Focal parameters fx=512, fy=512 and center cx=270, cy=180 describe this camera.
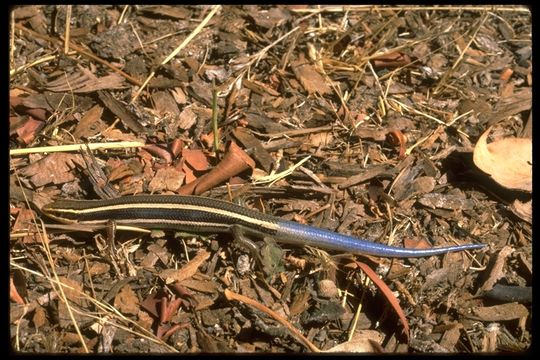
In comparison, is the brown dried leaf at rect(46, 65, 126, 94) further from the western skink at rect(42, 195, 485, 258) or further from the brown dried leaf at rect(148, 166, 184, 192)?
the western skink at rect(42, 195, 485, 258)

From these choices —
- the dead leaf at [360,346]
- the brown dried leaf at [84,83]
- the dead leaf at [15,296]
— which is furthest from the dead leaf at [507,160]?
the dead leaf at [15,296]

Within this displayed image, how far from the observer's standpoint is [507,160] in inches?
150

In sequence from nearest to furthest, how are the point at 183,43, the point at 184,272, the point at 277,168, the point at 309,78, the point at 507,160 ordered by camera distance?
the point at 184,272
the point at 507,160
the point at 277,168
the point at 309,78
the point at 183,43

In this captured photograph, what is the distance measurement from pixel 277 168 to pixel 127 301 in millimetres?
1435

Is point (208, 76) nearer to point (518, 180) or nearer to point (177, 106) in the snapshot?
point (177, 106)

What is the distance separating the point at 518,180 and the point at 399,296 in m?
1.25

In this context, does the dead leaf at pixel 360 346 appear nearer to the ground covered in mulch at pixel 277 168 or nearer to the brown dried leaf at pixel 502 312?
the ground covered in mulch at pixel 277 168

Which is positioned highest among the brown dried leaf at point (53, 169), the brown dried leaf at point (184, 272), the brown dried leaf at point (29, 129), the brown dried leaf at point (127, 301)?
the brown dried leaf at point (29, 129)

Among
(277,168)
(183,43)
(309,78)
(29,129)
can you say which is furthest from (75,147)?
(309,78)

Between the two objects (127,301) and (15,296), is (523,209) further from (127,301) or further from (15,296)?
(15,296)

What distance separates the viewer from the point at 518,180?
371 cm

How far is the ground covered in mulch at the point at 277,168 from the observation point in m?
3.37

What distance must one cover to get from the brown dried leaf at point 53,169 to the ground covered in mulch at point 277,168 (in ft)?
0.04
